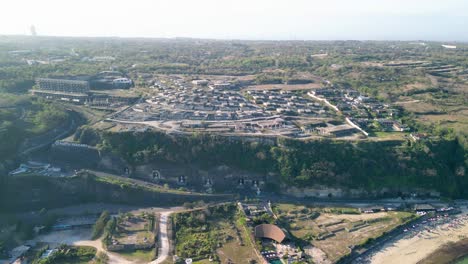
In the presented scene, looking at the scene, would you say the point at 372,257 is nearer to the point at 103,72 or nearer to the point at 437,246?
the point at 437,246

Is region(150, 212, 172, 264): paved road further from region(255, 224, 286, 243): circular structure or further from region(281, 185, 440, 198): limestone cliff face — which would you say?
region(281, 185, 440, 198): limestone cliff face

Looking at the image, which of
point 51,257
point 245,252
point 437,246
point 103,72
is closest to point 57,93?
point 103,72

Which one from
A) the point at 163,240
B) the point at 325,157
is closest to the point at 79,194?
the point at 163,240

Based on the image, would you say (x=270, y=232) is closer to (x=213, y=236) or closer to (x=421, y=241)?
(x=213, y=236)

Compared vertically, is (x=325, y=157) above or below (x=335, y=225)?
above

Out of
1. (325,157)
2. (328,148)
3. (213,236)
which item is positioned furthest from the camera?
(328,148)

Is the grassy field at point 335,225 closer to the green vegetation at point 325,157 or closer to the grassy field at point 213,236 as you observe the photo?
the green vegetation at point 325,157

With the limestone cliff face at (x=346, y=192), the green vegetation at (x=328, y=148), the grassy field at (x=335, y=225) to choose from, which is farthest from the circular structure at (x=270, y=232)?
the green vegetation at (x=328, y=148)
